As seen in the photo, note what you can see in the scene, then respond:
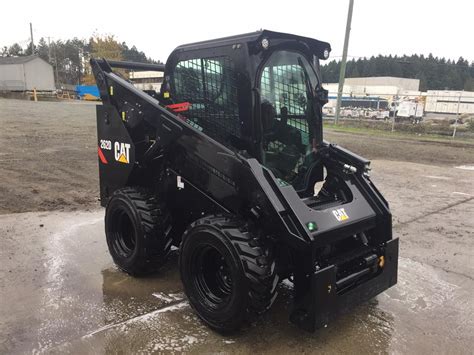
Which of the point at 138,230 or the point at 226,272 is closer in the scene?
the point at 226,272

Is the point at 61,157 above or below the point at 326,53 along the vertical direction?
below

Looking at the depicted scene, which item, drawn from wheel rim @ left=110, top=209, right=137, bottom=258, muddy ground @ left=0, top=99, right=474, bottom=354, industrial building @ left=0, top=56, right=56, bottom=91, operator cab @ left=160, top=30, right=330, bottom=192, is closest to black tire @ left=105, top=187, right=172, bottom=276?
wheel rim @ left=110, top=209, right=137, bottom=258

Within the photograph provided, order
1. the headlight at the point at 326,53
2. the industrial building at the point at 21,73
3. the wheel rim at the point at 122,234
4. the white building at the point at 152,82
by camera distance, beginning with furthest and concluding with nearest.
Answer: the industrial building at the point at 21,73, the white building at the point at 152,82, the wheel rim at the point at 122,234, the headlight at the point at 326,53

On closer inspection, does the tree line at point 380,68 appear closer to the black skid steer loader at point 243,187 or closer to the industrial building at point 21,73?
the industrial building at point 21,73

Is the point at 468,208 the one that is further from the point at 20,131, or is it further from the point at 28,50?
the point at 28,50

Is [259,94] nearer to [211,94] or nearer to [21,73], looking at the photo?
[211,94]

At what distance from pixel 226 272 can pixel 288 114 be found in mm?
1497

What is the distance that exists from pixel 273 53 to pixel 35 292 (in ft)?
9.98

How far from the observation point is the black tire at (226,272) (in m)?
2.90

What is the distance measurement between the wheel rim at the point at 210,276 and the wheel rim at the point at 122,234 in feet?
3.96

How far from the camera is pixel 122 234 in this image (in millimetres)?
4449

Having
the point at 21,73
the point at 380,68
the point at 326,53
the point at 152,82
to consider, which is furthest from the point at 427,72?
the point at 326,53

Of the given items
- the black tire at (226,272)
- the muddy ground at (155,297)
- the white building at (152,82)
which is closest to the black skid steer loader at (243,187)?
the black tire at (226,272)

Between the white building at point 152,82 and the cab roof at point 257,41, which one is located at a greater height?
the cab roof at point 257,41
